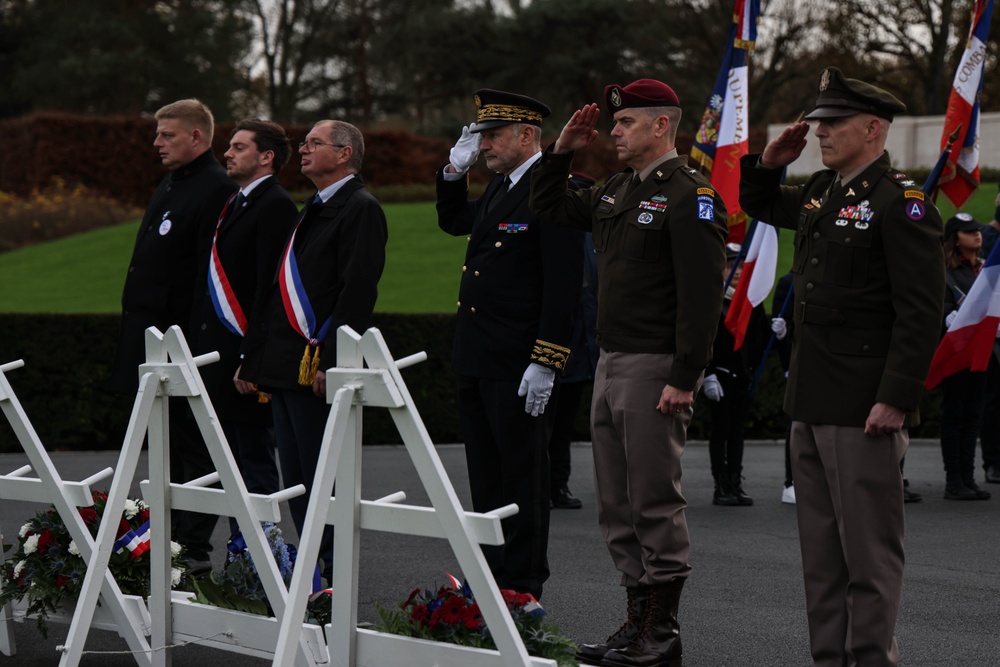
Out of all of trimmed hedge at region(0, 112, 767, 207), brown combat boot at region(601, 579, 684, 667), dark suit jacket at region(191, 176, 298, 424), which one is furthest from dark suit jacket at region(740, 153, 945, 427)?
trimmed hedge at region(0, 112, 767, 207)

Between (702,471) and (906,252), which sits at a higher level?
(906,252)

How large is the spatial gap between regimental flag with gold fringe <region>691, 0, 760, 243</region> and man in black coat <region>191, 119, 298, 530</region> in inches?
165

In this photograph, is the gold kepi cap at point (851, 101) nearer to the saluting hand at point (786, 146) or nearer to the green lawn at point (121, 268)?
the saluting hand at point (786, 146)

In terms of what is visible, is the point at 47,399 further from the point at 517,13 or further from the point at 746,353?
the point at 517,13

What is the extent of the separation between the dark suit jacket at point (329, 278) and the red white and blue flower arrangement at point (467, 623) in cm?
162

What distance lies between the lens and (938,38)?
3400cm

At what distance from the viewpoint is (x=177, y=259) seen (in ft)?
21.2

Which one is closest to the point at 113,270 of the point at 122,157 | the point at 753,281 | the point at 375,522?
the point at 122,157

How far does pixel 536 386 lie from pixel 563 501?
12.0 ft

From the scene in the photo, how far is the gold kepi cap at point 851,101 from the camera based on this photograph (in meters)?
4.09

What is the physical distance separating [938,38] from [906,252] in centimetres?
3254

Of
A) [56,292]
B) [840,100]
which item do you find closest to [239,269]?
[840,100]

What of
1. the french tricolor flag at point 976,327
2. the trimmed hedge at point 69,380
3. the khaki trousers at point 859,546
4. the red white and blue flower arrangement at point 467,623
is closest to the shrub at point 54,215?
the trimmed hedge at point 69,380

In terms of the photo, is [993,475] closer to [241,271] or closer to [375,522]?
[241,271]
